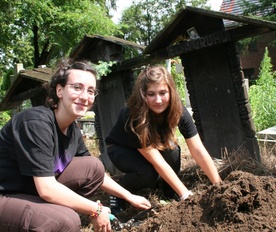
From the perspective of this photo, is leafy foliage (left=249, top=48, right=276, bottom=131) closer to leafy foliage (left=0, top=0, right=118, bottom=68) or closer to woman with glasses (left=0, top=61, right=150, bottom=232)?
woman with glasses (left=0, top=61, right=150, bottom=232)

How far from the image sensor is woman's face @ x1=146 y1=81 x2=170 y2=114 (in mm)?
2826

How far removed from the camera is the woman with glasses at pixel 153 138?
9.30ft

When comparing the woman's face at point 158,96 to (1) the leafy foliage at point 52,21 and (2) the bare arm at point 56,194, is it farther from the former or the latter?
(1) the leafy foliage at point 52,21

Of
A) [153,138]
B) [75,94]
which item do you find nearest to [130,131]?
[153,138]

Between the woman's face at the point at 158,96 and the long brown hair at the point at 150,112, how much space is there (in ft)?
0.09

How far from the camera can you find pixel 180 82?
15031 mm

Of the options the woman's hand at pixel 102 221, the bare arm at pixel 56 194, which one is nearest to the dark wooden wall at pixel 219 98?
the woman's hand at pixel 102 221

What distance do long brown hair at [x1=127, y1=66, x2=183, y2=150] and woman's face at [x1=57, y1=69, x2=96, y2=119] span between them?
0.67 m

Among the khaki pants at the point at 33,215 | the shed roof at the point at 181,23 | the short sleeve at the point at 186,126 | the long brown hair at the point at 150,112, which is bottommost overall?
the khaki pants at the point at 33,215

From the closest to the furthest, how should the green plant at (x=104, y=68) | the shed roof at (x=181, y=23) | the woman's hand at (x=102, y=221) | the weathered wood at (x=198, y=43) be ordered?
1. the woman's hand at (x=102, y=221)
2. the weathered wood at (x=198, y=43)
3. the shed roof at (x=181, y=23)
4. the green plant at (x=104, y=68)

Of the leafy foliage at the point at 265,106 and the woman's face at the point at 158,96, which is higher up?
the woman's face at the point at 158,96

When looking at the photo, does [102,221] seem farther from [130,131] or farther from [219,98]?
[219,98]

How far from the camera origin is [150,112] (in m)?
2.97

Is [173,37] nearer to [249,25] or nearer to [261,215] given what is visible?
[249,25]
